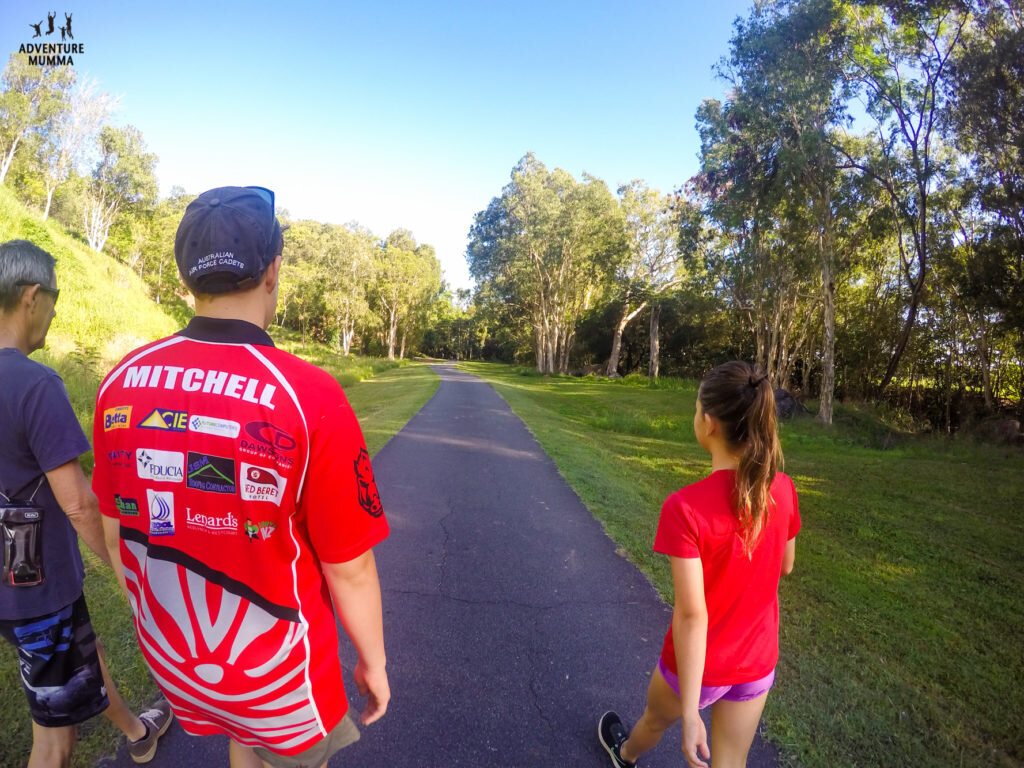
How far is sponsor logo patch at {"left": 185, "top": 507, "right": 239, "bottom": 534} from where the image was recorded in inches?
48.6

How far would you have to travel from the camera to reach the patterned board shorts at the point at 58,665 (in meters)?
1.81

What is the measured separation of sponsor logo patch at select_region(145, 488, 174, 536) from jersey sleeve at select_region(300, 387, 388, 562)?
1.04 feet

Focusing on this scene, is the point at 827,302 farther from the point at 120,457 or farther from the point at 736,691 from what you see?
the point at 120,457

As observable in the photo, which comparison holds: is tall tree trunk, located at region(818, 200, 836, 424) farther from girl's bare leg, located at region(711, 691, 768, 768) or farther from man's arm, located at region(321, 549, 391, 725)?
man's arm, located at region(321, 549, 391, 725)

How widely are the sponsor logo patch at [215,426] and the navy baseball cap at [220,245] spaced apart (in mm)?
325

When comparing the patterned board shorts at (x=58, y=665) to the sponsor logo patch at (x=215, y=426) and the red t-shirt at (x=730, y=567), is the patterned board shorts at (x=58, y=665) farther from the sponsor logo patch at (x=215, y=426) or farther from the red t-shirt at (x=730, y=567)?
the red t-shirt at (x=730, y=567)

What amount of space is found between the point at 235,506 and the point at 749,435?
5.35 ft

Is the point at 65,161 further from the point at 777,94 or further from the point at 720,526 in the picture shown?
the point at 720,526

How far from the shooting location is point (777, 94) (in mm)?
16125

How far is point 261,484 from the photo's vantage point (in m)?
1.23

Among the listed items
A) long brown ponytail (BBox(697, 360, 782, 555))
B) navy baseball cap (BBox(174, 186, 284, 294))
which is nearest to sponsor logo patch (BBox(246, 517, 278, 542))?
navy baseball cap (BBox(174, 186, 284, 294))

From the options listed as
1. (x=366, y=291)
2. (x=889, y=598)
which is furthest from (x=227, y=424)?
(x=366, y=291)

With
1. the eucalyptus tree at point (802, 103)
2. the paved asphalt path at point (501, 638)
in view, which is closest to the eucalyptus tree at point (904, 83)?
the eucalyptus tree at point (802, 103)

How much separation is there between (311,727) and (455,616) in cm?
243
